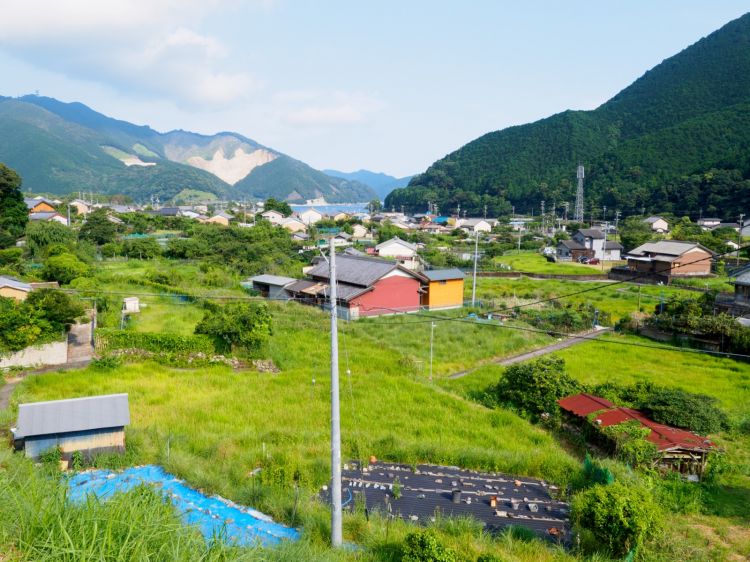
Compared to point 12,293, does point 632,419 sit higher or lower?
lower

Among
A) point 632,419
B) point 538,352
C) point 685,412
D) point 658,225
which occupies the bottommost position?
point 538,352

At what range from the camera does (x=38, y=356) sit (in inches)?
Result: 672

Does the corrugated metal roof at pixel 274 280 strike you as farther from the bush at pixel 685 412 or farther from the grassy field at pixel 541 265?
the bush at pixel 685 412

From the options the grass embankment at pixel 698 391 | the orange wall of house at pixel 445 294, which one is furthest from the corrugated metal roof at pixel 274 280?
the grass embankment at pixel 698 391

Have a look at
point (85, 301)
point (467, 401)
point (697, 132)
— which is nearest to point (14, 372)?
point (85, 301)

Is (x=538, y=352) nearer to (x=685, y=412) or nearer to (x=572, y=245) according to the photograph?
(x=685, y=412)

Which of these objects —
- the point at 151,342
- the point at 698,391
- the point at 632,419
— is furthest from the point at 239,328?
the point at 698,391

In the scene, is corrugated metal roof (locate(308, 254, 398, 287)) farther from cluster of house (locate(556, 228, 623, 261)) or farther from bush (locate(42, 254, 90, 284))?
cluster of house (locate(556, 228, 623, 261))

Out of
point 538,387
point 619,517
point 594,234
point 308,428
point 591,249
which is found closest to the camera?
point 619,517

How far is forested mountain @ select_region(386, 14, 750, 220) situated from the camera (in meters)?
74.5

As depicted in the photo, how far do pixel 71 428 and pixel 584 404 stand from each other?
12.8m

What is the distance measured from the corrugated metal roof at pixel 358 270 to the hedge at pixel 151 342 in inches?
387

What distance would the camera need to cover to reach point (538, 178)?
4166 inches

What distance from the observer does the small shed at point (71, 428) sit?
404 inches
